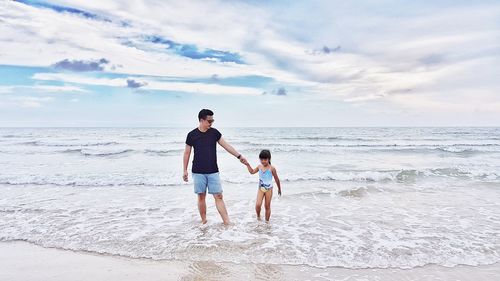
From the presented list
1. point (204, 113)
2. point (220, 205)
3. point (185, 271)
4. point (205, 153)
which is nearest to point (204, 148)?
point (205, 153)

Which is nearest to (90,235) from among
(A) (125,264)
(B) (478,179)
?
(A) (125,264)

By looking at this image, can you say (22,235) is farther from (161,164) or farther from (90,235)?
(161,164)

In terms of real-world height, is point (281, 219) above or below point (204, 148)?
below

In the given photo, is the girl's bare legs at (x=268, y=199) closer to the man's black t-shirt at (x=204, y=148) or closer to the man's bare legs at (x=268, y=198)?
the man's bare legs at (x=268, y=198)

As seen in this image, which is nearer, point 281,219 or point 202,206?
point 202,206

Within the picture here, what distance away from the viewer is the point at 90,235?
655 centimetres

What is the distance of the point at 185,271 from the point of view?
4855 millimetres

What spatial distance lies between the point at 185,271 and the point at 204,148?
88.5 inches

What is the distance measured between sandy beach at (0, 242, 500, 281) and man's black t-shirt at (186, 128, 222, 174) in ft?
5.93

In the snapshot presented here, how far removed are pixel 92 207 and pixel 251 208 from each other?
13.5ft

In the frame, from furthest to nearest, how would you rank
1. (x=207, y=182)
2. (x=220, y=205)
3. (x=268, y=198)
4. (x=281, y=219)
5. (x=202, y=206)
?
(x=281, y=219) → (x=268, y=198) → (x=202, y=206) → (x=220, y=205) → (x=207, y=182)

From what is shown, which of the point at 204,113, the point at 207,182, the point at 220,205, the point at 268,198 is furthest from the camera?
the point at 268,198

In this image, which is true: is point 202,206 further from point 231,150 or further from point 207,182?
point 231,150

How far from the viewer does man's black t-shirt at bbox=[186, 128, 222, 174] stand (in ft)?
20.7
